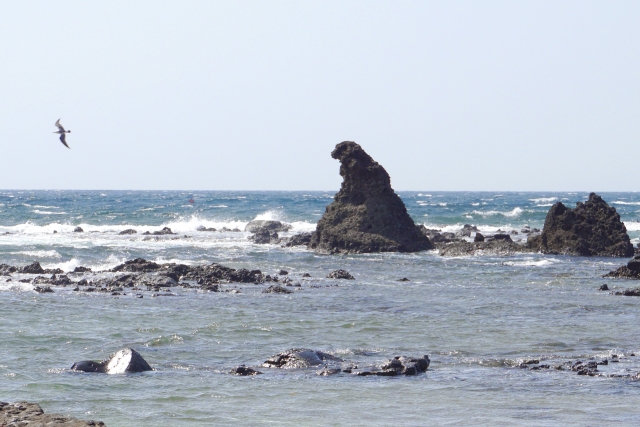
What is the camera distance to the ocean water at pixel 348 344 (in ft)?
32.8

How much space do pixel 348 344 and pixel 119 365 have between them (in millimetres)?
3980

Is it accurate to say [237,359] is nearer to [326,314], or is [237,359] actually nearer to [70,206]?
[326,314]

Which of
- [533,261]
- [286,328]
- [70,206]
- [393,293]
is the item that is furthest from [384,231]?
[70,206]

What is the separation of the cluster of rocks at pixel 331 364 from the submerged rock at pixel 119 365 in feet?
4.12

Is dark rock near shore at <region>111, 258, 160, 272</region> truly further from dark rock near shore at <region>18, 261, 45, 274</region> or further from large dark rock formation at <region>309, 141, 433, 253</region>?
large dark rock formation at <region>309, 141, 433, 253</region>

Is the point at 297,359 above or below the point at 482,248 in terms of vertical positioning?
below

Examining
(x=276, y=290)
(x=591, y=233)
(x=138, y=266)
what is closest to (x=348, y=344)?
(x=276, y=290)

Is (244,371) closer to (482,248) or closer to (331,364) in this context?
(331,364)

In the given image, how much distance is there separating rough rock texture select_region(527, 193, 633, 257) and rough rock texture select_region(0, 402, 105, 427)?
1043 inches

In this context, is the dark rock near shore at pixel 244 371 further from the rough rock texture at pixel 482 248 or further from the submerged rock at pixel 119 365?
the rough rock texture at pixel 482 248

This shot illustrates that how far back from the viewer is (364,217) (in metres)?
33.6

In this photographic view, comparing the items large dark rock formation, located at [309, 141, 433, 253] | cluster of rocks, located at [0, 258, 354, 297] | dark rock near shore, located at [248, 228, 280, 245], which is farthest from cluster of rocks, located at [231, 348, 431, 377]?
dark rock near shore, located at [248, 228, 280, 245]

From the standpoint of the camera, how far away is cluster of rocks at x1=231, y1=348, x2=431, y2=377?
11.9m

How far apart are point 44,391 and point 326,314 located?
25.4 feet
